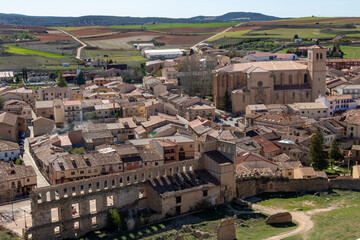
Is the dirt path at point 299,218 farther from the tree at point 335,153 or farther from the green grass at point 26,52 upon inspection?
the green grass at point 26,52

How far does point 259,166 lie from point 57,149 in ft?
54.8

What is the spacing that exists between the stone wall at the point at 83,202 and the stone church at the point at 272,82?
32.8m

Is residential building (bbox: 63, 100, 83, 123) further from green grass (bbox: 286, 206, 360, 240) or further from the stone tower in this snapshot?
green grass (bbox: 286, 206, 360, 240)

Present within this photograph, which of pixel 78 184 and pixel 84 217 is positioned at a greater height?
pixel 78 184

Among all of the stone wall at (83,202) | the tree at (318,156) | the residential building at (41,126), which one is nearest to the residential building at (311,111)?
the tree at (318,156)

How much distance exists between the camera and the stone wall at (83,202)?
26969 mm

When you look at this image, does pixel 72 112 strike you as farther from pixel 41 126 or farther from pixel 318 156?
pixel 318 156

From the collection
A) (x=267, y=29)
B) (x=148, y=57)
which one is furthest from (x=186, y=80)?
(x=267, y=29)

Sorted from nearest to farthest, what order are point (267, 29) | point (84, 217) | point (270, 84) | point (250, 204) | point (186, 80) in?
point (84, 217)
point (250, 204)
point (270, 84)
point (186, 80)
point (267, 29)

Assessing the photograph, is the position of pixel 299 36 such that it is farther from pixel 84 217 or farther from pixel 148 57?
pixel 84 217

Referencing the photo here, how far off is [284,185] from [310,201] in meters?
2.47

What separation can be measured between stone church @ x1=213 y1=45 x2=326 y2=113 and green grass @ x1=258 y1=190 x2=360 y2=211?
94.7 feet

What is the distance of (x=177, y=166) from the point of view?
31.4m

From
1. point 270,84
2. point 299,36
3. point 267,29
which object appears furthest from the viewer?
point 267,29
